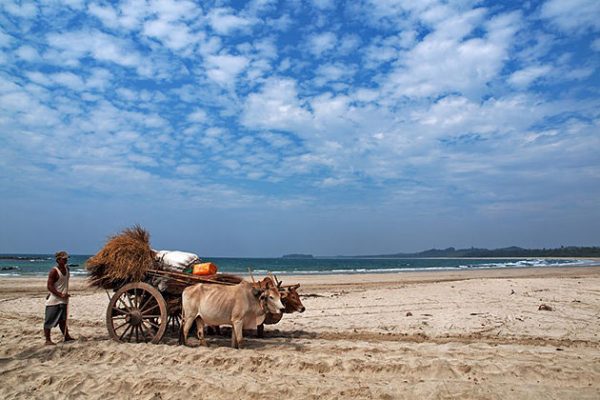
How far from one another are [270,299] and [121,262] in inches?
122

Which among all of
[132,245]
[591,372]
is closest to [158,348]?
[132,245]

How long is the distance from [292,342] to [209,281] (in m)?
2.06

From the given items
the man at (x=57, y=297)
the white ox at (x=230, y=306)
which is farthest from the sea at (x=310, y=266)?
the white ox at (x=230, y=306)

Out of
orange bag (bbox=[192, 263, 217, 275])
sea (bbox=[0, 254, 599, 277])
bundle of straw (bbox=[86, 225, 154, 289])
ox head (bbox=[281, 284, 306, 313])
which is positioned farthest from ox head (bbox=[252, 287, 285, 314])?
sea (bbox=[0, 254, 599, 277])

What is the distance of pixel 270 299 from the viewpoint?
25.4 feet

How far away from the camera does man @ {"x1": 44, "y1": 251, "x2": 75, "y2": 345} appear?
8.21 metres

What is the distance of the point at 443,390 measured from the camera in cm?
550

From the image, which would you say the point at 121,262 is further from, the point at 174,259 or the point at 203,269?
the point at 203,269

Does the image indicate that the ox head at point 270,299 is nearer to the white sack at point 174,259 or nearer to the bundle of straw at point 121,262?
the white sack at point 174,259

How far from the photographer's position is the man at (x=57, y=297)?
8208 millimetres

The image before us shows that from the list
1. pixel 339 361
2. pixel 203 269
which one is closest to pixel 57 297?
pixel 203 269

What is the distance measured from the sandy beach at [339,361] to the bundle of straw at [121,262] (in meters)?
1.24

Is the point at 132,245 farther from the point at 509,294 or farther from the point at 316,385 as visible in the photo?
the point at 509,294

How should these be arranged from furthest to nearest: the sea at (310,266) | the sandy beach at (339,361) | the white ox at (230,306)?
the sea at (310,266) → the white ox at (230,306) → the sandy beach at (339,361)
